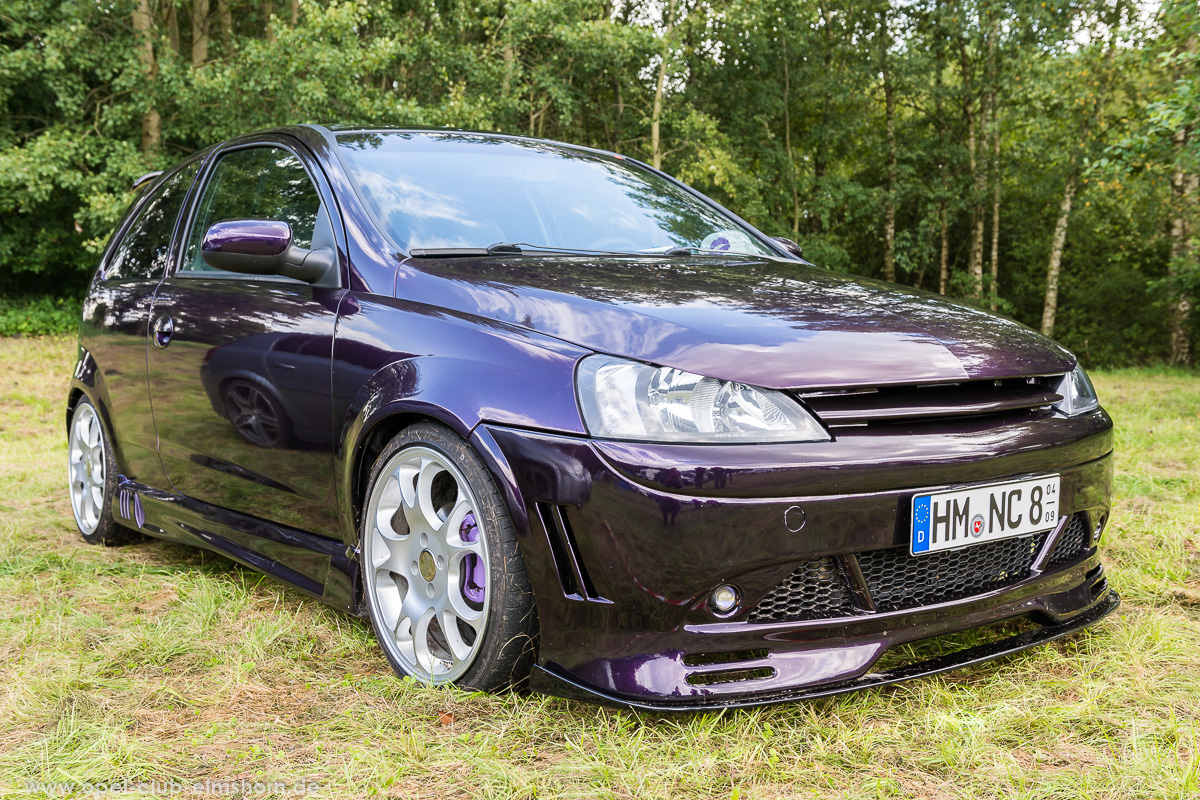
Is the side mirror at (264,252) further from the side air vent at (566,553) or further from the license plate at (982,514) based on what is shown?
the license plate at (982,514)

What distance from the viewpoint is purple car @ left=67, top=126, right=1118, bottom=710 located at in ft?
6.35

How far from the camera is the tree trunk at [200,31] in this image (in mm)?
15086

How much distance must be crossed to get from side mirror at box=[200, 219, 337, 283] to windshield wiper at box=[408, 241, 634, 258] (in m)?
0.28

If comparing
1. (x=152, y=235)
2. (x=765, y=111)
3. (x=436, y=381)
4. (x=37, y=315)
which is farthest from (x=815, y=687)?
(x=765, y=111)

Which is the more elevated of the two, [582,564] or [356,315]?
[356,315]

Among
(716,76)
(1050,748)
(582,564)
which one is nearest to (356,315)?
(582,564)

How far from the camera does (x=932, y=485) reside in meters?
2.02

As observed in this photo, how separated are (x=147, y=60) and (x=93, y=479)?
12546 mm

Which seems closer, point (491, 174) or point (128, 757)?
point (128, 757)

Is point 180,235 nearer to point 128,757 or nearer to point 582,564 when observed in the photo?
point 128,757

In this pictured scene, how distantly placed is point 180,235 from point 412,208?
1.33 metres

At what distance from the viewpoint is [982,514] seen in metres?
2.10

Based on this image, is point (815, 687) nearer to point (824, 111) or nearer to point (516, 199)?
point (516, 199)

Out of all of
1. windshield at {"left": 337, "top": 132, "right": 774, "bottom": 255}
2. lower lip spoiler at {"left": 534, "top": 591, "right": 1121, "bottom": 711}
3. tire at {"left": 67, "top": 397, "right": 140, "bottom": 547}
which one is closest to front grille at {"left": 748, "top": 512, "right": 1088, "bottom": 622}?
lower lip spoiler at {"left": 534, "top": 591, "right": 1121, "bottom": 711}
